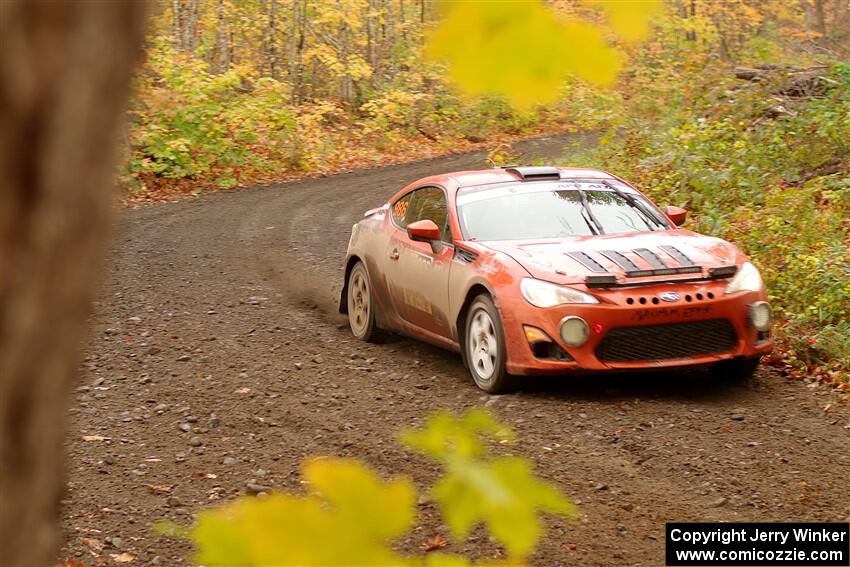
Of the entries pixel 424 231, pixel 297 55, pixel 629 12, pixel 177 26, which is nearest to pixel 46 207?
pixel 629 12

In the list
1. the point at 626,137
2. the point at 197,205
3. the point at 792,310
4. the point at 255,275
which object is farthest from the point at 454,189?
the point at 197,205

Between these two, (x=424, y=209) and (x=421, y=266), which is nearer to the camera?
(x=421, y=266)

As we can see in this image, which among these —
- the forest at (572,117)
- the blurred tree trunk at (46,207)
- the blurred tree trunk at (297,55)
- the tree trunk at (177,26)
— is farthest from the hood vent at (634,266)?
the blurred tree trunk at (297,55)

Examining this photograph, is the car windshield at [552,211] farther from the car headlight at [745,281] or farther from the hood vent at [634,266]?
the car headlight at [745,281]

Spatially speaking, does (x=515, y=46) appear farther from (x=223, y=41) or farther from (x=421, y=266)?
(x=223, y=41)

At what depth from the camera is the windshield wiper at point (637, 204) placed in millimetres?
8241

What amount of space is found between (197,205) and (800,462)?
641 inches

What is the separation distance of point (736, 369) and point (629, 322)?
45.4 inches

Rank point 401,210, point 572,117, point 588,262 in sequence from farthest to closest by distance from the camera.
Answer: point 572,117 → point 401,210 → point 588,262

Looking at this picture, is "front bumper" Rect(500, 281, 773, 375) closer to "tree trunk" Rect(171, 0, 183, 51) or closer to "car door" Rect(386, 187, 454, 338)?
"car door" Rect(386, 187, 454, 338)

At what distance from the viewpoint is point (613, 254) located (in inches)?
286

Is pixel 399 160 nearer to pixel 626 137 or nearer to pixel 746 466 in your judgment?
pixel 626 137

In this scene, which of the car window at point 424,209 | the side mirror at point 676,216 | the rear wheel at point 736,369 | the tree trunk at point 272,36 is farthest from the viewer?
the tree trunk at point 272,36

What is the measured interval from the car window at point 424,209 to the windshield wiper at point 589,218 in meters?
1.04
